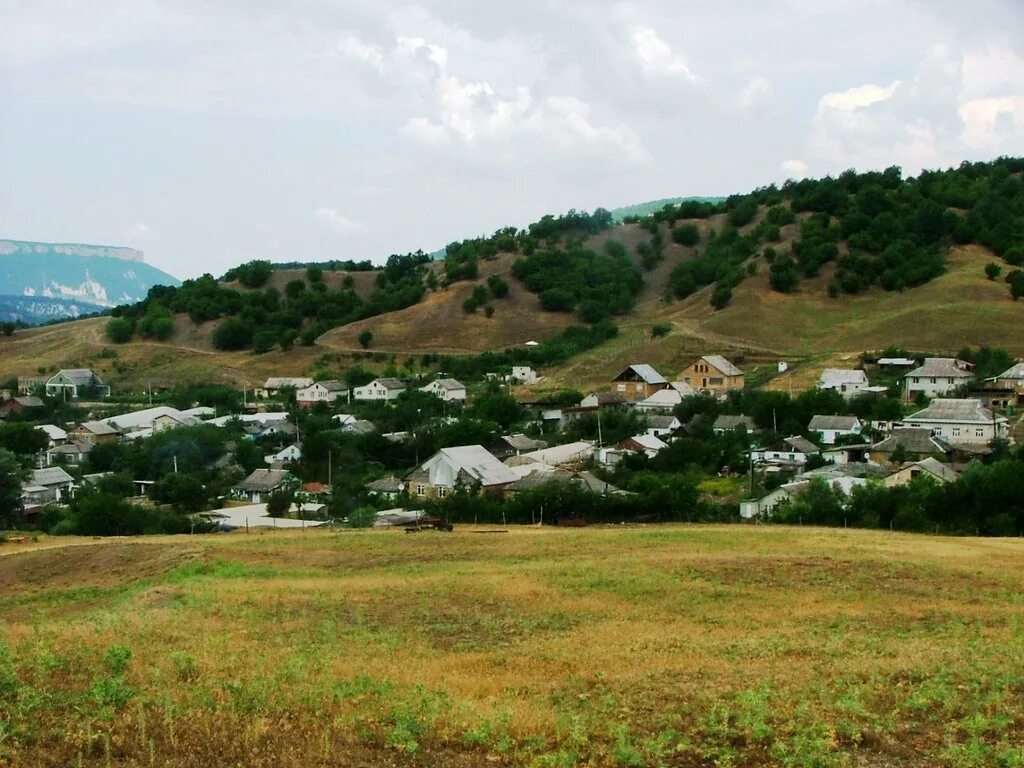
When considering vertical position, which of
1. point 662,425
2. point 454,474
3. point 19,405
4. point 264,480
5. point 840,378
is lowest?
point 264,480

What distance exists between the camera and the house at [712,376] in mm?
57219

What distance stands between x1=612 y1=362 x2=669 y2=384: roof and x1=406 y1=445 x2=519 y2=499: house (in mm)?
21049

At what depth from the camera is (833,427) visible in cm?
4238

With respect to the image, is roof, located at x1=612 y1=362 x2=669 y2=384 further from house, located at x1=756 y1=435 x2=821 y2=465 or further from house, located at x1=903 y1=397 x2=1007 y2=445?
house, located at x1=756 y1=435 x2=821 y2=465

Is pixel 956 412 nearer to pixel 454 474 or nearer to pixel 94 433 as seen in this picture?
pixel 454 474

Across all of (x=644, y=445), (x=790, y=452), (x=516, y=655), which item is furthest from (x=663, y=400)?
(x=516, y=655)

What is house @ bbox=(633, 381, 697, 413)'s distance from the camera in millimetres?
51641

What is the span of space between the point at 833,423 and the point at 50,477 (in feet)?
102

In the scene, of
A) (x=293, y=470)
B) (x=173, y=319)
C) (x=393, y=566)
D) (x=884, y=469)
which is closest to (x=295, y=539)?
(x=393, y=566)

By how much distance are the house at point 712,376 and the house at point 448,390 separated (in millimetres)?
12537

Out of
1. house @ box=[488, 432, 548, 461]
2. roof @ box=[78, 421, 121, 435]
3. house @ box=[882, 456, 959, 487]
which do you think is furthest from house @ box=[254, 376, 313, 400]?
house @ box=[882, 456, 959, 487]

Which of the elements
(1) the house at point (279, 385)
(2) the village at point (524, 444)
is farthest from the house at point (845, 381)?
(1) the house at point (279, 385)

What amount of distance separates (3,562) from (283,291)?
258 feet

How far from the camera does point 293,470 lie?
40.7 metres
